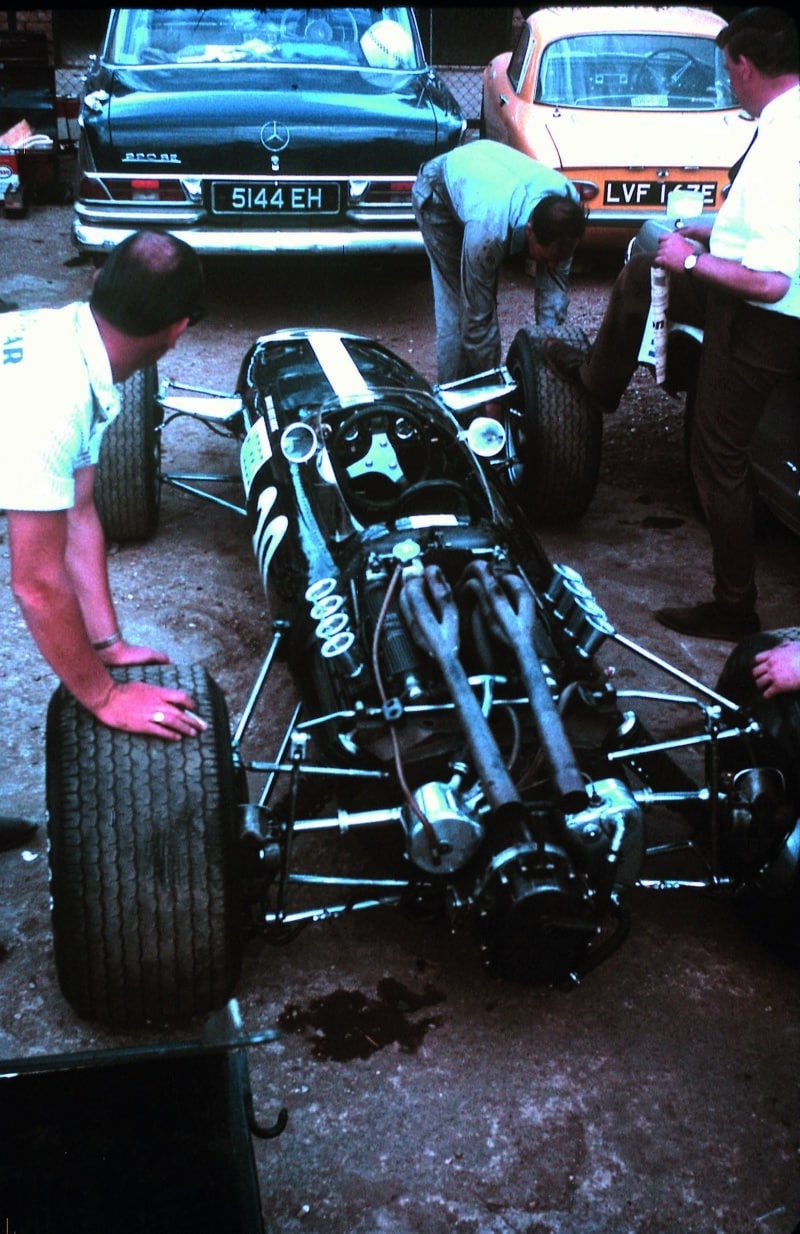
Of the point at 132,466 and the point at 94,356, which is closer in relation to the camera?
the point at 94,356

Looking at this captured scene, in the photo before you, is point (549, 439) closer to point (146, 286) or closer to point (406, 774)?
point (406, 774)

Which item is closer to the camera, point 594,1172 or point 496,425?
point 594,1172

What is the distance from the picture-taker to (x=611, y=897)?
112 inches

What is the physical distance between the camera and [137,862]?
2723 millimetres

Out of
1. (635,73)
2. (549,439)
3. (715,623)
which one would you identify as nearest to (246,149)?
(549,439)

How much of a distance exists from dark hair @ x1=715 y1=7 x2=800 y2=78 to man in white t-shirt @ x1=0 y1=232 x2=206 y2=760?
2.35m

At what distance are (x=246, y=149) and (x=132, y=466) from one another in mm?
3111

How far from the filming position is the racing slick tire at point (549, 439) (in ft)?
17.6

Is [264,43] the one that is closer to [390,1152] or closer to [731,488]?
[731,488]

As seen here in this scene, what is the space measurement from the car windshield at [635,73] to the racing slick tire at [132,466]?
526cm

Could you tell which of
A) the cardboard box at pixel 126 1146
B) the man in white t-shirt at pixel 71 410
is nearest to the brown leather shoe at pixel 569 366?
the man in white t-shirt at pixel 71 410

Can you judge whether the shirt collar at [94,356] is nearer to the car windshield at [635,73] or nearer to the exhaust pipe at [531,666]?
the exhaust pipe at [531,666]

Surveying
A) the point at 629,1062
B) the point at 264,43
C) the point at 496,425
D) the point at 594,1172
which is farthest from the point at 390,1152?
the point at 264,43

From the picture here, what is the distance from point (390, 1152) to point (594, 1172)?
452 millimetres
